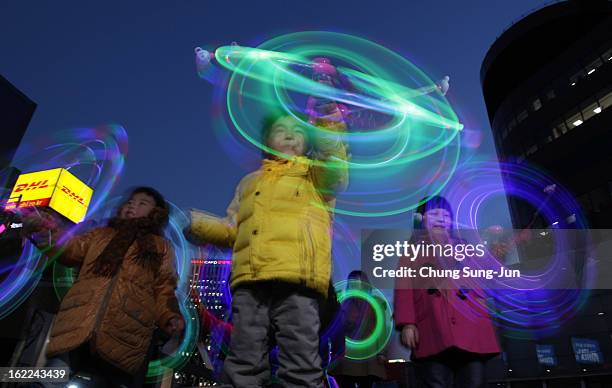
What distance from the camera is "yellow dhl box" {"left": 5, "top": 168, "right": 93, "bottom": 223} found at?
49781 mm

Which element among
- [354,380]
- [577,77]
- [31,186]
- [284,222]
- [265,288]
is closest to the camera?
[265,288]

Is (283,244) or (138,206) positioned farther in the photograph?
(138,206)

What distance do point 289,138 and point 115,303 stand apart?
Result: 180 cm

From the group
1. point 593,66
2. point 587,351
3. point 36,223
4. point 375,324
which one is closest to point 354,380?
point 375,324

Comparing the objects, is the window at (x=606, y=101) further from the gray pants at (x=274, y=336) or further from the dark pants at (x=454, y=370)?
the gray pants at (x=274, y=336)

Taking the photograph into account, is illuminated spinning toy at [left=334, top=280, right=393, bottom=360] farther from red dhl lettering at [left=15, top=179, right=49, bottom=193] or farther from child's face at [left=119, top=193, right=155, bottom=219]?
red dhl lettering at [left=15, top=179, right=49, bottom=193]

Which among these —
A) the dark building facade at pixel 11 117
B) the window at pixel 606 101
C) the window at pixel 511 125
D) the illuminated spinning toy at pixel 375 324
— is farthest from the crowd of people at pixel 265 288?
the window at pixel 511 125

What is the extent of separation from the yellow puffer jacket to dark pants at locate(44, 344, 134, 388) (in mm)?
1049

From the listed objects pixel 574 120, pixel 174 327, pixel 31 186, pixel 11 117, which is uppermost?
pixel 574 120

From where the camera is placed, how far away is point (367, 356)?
5793mm

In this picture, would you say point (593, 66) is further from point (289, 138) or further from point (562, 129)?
point (289, 138)

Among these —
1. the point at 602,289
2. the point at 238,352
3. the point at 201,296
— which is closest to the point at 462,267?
the point at 238,352

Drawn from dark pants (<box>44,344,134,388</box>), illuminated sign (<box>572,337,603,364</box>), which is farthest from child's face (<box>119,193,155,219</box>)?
illuminated sign (<box>572,337,603,364</box>)

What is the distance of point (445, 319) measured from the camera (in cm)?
316
